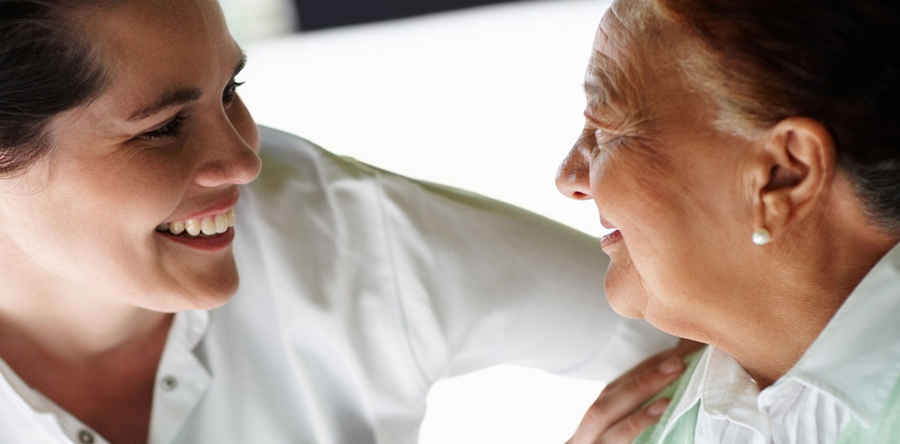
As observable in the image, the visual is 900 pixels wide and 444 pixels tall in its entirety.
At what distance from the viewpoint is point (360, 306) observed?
1.92m

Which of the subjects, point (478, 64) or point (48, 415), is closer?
point (48, 415)

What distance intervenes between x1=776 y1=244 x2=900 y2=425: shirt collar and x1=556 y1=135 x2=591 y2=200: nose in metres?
0.42

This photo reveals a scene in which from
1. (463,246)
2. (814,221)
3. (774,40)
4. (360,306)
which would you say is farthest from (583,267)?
(774,40)

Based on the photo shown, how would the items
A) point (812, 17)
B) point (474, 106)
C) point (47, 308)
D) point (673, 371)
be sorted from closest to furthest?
point (812, 17)
point (673, 371)
point (47, 308)
point (474, 106)

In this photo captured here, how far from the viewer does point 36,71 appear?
1402 millimetres

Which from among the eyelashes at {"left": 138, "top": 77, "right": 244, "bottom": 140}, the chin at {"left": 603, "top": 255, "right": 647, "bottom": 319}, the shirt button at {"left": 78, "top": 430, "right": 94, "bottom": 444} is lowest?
the shirt button at {"left": 78, "top": 430, "right": 94, "bottom": 444}

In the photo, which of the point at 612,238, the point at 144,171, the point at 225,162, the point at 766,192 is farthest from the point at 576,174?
the point at 144,171

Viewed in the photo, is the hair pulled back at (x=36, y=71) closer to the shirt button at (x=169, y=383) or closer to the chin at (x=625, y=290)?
the shirt button at (x=169, y=383)

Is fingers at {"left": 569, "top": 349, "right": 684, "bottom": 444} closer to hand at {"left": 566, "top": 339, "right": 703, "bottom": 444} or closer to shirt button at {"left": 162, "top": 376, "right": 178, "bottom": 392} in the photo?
hand at {"left": 566, "top": 339, "right": 703, "bottom": 444}

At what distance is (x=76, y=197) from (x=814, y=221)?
1084 mm

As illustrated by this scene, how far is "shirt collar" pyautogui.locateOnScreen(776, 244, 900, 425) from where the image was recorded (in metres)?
1.21

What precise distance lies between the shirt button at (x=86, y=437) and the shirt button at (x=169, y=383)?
0.50 feet

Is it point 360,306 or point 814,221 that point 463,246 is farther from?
point 814,221

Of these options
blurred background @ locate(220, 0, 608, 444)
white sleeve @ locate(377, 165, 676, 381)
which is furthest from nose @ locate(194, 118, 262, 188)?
blurred background @ locate(220, 0, 608, 444)
